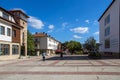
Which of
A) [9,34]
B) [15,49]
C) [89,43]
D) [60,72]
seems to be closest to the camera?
[60,72]

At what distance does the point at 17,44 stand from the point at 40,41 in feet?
154

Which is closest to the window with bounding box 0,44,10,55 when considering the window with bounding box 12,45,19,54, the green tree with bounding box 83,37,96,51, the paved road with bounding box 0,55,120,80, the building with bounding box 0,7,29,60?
the building with bounding box 0,7,29,60

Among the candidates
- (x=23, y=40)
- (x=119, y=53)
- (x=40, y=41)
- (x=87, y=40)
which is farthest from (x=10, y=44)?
(x=87, y=40)

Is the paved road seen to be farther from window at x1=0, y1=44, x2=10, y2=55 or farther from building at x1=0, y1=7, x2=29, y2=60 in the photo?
building at x1=0, y1=7, x2=29, y2=60

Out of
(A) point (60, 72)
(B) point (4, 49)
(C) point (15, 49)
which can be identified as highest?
(B) point (4, 49)

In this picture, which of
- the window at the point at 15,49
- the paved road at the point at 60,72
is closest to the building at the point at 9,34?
the window at the point at 15,49

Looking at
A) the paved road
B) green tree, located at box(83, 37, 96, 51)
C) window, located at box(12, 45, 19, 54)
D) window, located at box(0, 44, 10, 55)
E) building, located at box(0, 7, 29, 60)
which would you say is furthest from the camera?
green tree, located at box(83, 37, 96, 51)

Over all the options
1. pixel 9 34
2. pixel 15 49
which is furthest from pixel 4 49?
pixel 15 49

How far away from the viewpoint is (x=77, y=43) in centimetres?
12569

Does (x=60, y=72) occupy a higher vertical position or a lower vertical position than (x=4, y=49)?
lower

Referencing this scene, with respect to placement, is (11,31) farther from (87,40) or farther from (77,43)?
(77,43)

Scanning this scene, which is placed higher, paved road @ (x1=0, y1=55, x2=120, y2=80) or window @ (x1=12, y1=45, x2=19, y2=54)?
window @ (x1=12, y1=45, x2=19, y2=54)

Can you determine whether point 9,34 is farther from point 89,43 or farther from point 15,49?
point 89,43

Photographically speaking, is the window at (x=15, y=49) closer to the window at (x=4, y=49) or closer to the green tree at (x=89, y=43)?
the window at (x=4, y=49)
